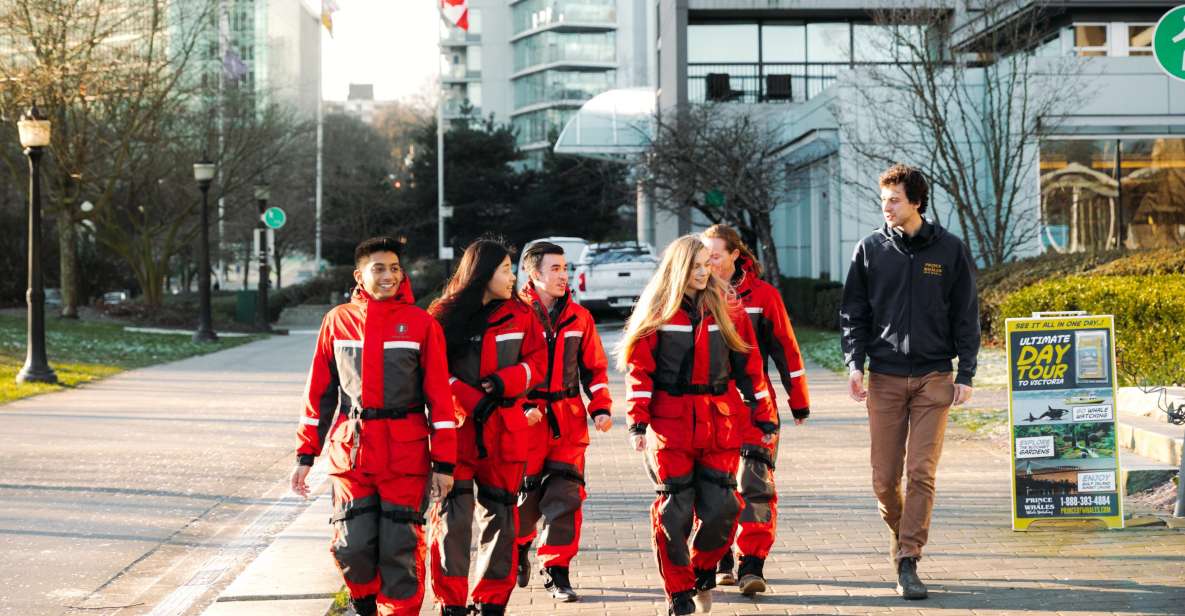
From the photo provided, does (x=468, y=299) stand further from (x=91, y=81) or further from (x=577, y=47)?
(x=577, y=47)

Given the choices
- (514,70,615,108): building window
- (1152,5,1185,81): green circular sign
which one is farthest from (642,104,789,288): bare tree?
(514,70,615,108): building window

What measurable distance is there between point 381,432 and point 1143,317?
8.63m

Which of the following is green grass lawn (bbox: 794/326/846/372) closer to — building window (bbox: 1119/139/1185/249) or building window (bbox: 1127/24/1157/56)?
building window (bbox: 1119/139/1185/249)

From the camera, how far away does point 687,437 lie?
587 cm

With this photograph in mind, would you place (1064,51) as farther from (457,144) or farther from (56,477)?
(457,144)

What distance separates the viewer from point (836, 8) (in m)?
39.4

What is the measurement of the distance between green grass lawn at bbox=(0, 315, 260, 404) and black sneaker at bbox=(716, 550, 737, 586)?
39.7 feet

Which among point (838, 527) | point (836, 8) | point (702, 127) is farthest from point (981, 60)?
point (838, 527)

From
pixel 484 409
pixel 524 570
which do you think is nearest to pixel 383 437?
pixel 484 409

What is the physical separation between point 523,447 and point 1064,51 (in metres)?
23.5

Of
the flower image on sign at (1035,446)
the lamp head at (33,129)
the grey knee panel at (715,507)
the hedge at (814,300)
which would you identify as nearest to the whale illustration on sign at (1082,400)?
the flower image on sign at (1035,446)

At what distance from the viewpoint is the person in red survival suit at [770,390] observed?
646cm

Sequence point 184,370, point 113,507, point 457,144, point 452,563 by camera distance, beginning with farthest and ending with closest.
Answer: point 457,144
point 184,370
point 113,507
point 452,563

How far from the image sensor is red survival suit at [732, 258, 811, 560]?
21.2ft
